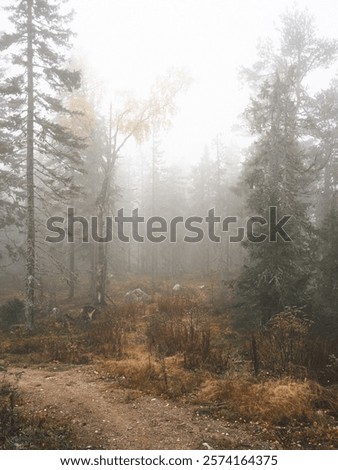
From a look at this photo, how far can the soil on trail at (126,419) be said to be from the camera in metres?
5.52

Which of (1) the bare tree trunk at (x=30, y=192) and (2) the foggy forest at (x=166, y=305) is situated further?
(1) the bare tree trunk at (x=30, y=192)

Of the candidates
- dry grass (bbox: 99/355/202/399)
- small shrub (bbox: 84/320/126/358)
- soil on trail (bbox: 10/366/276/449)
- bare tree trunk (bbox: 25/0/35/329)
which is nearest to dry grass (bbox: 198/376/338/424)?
soil on trail (bbox: 10/366/276/449)

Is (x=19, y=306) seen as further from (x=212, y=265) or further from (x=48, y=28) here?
(x=212, y=265)

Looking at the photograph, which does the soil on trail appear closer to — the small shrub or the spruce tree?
the small shrub

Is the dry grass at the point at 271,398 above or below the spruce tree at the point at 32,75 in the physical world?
below

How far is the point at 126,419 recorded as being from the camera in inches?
248

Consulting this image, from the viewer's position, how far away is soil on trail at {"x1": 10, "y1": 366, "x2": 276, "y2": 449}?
5523 millimetres

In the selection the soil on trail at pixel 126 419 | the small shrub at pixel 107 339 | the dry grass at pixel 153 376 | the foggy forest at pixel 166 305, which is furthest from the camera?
the small shrub at pixel 107 339

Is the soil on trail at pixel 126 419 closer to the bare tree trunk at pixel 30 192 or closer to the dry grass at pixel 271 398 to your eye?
the dry grass at pixel 271 398

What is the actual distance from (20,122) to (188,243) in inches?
1076

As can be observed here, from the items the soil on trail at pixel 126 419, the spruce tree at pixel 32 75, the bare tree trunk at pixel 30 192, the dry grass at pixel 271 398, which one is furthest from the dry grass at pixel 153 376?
the spruce tree at pixel 32 75

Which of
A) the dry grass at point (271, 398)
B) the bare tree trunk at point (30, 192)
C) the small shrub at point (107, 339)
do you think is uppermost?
the bare tree trunk at point (30, 192)
